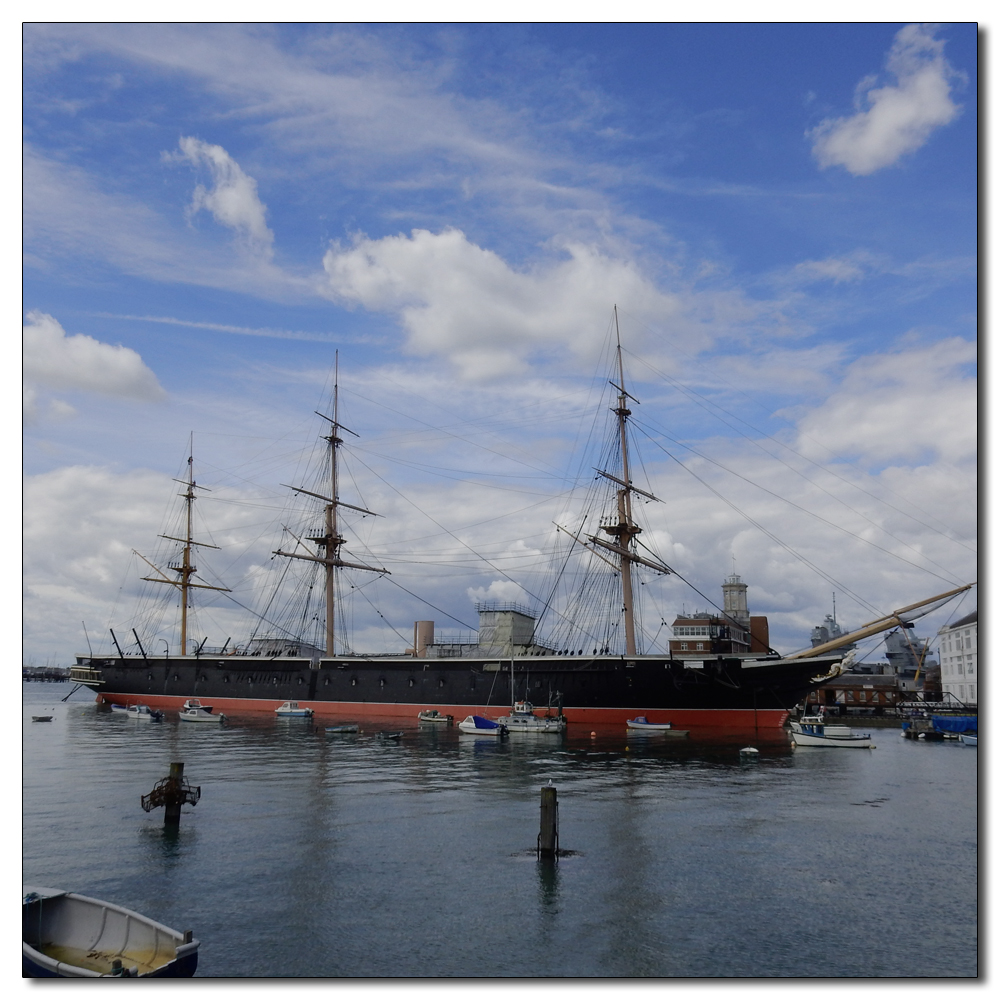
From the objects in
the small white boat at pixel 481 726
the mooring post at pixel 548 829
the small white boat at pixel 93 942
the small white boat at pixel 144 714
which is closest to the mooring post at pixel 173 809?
the small white boat at pixel 93 942

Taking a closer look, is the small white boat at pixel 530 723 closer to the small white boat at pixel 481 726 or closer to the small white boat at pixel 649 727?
the small white boat at pixel 481 726

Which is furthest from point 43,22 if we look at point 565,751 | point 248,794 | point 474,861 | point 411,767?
point 565,751

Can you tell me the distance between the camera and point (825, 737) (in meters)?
55.1

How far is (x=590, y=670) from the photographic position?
209ft

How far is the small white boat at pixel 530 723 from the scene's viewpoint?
2274 inches

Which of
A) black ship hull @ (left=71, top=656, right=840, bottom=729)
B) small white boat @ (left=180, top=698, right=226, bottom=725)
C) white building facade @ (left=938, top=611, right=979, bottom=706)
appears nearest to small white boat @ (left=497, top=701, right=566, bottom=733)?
black ship hull @ (left=71, top=656, right=840, bottom=729)

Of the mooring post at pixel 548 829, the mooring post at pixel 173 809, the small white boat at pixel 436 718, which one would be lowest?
the small white boat at pixel 436 718

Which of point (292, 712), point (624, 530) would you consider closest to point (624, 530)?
point (624, 530)

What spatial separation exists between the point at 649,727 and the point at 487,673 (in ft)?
51.7

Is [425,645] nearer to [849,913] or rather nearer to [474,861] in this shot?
[474,861]

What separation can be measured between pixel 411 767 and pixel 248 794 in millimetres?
10607

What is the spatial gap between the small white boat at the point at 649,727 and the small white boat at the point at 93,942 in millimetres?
48492

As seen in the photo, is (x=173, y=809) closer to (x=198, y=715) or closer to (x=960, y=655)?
(x=960, y=655)

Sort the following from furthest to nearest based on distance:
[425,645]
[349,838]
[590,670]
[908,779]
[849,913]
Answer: [425,645]
[590,670]
[908,779]
[349,838]
[849,913]
